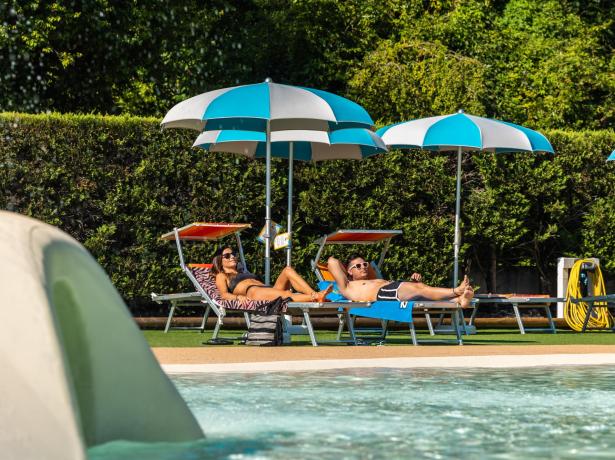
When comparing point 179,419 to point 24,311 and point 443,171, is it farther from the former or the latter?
point 443,171

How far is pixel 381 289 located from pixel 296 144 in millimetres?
2786

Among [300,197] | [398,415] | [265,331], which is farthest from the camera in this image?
[300,197]

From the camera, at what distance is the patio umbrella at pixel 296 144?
40.0 feet

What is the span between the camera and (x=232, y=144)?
13188 mm

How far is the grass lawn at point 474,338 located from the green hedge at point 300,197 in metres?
1.29

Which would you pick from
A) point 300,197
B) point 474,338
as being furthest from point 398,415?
point 300,197

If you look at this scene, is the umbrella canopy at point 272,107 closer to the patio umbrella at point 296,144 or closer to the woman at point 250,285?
the patio umbrella at point 296,144

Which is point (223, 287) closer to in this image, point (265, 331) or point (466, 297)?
point (265, 331)

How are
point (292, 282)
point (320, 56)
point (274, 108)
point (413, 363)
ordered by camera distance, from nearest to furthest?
point (413, 363) < point (274, 108) < point (292, 282) < point (320, 56)

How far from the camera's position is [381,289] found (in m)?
11.3

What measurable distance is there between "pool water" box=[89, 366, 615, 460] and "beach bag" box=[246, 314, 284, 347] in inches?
94.9

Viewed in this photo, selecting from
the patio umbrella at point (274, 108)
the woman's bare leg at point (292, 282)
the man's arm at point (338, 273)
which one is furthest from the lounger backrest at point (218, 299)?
the patio umbrella at point (274, 108)

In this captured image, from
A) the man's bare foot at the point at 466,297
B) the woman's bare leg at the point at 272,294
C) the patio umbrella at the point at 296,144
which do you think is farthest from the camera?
the patio umbrella at the point at 296,144

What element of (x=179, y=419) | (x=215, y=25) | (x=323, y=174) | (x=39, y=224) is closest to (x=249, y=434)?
(x=179, y=419)
